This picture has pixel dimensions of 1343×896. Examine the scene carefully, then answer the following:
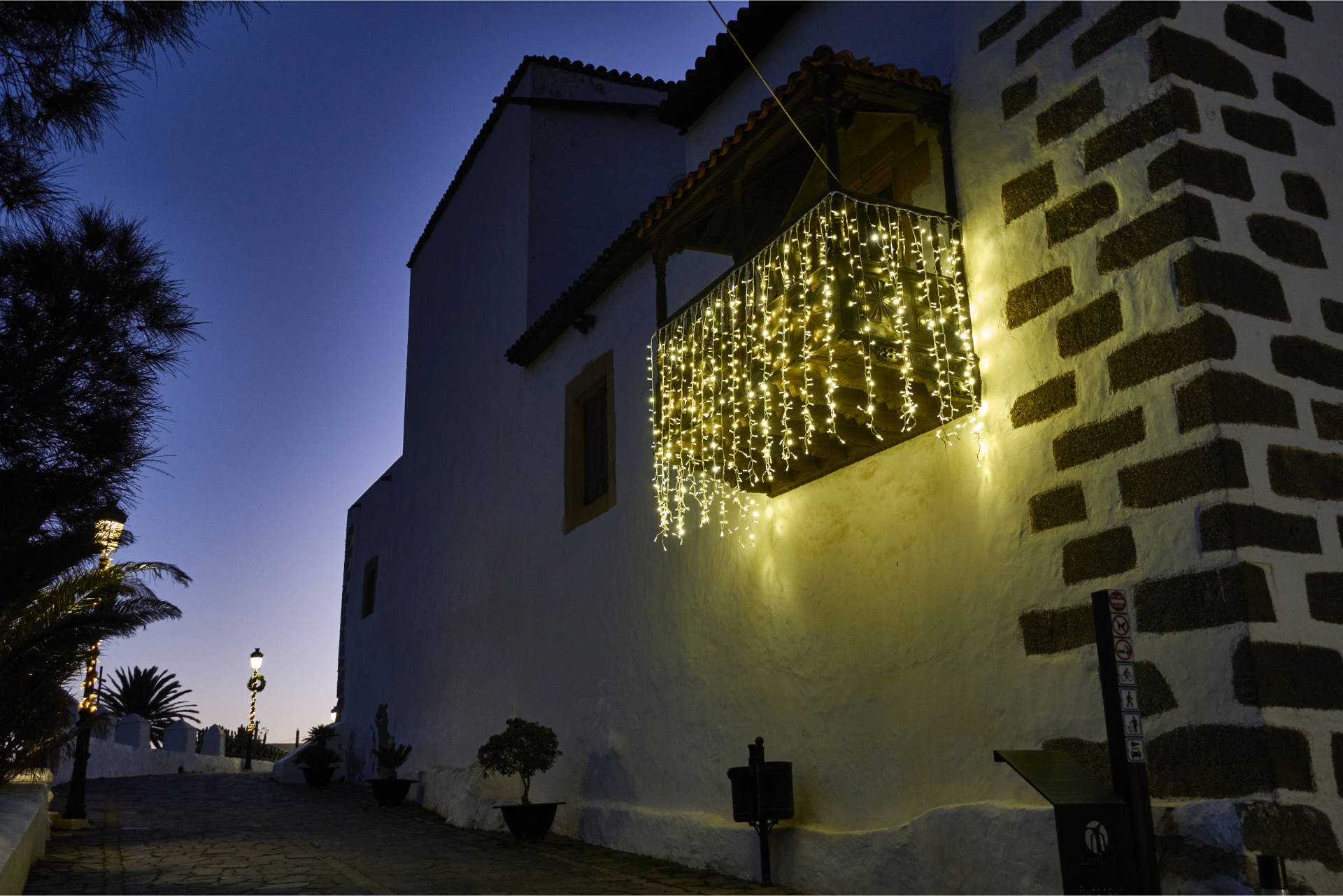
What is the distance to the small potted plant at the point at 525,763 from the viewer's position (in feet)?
28.2

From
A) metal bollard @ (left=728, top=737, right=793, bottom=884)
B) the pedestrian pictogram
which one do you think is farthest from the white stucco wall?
the pedestrian pictogram

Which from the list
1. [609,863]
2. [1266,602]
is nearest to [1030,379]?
[1266,602]

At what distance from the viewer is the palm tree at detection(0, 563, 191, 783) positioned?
23.0 ft

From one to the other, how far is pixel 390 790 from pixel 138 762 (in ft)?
29.3

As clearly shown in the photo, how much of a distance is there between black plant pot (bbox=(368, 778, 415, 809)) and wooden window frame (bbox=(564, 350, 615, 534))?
15.0 ft

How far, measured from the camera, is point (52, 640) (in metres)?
7.04

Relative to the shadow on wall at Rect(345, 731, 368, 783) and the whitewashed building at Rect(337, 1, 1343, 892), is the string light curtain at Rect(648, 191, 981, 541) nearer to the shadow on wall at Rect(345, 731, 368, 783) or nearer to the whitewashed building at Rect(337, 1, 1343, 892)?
the whitewashed building at Rect(337, 1, 1343, 892)

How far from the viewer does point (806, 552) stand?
657 centimetres

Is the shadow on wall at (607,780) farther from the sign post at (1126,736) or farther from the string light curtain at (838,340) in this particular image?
the sign post at (1126,736)

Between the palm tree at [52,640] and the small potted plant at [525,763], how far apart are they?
8.84ft

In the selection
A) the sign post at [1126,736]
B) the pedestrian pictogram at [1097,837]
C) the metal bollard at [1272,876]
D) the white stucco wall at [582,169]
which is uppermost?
the white stucco wall at [582,169]

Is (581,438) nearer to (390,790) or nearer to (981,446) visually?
(390,790)

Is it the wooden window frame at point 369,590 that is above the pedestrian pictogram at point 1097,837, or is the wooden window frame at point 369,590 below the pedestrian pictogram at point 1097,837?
above

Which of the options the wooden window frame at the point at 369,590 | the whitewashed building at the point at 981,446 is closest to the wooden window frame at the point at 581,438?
the whitewashed building at the point at 981,446
